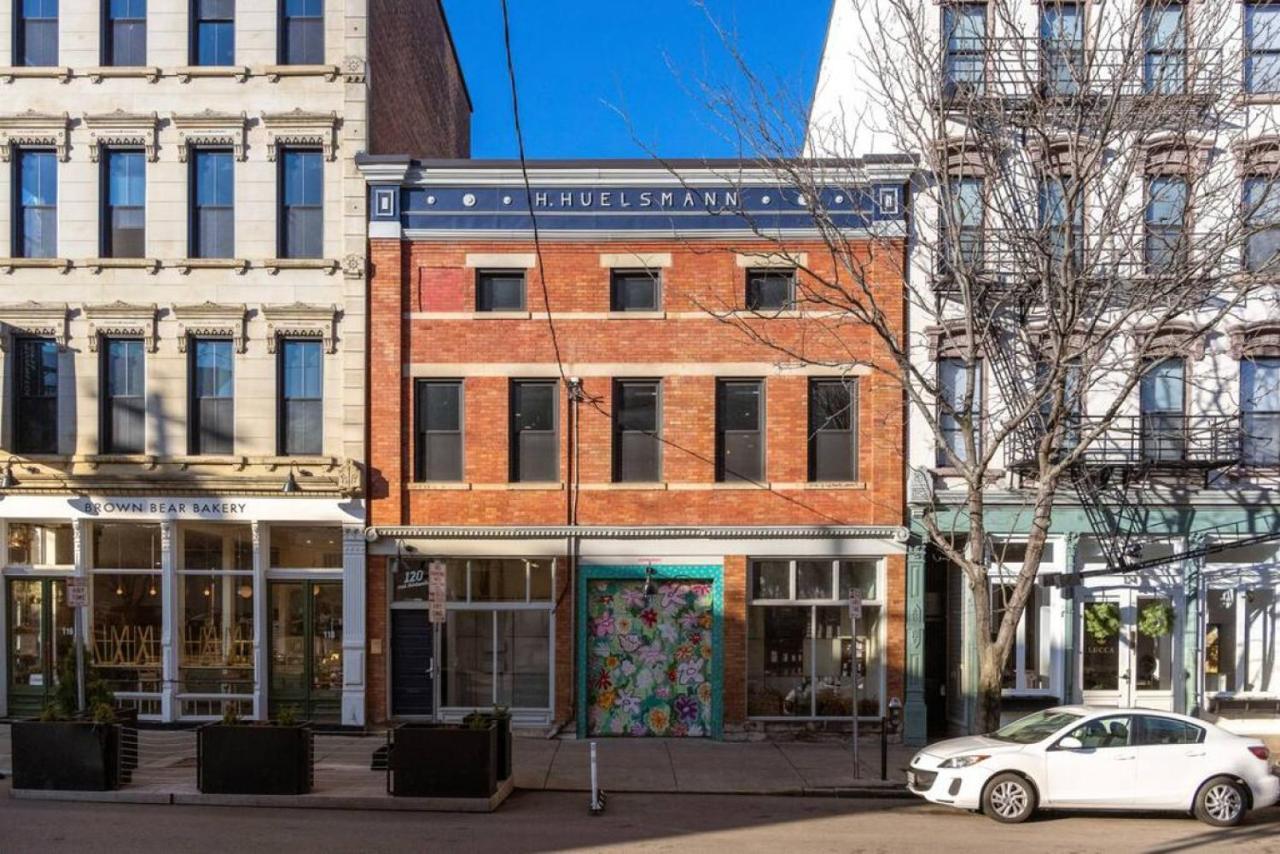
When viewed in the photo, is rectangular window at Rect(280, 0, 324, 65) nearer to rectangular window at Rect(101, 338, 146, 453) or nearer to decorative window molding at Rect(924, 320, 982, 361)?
rectangular window at Rect(101, 338, 146, 453)

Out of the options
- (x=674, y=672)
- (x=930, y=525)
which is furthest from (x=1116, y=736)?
(x=674, y=672)

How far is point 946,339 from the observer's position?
1891 centimetres

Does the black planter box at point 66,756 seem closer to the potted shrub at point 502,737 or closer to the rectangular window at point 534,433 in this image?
the potted shrub at point 502,737

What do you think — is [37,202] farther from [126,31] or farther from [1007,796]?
[1007,796]

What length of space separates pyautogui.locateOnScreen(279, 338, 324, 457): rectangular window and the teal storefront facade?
10.3 m

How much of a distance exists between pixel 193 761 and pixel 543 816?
5862 millimetres

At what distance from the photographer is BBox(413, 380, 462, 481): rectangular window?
19578mm

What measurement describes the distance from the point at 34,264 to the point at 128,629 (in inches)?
253

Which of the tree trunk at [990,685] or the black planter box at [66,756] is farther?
the tree trunk at [990,685]

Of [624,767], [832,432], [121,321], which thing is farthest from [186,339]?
[832,432]

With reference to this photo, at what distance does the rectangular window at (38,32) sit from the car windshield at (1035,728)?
18.6 meters

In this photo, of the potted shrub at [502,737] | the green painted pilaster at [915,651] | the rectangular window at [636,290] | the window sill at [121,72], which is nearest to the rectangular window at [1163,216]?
the green painted pilaster at [915,651]

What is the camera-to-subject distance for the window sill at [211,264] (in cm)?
1939

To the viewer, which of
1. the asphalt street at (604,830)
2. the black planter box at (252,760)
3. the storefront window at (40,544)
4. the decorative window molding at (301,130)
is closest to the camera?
the asphalt street at (604,830)
